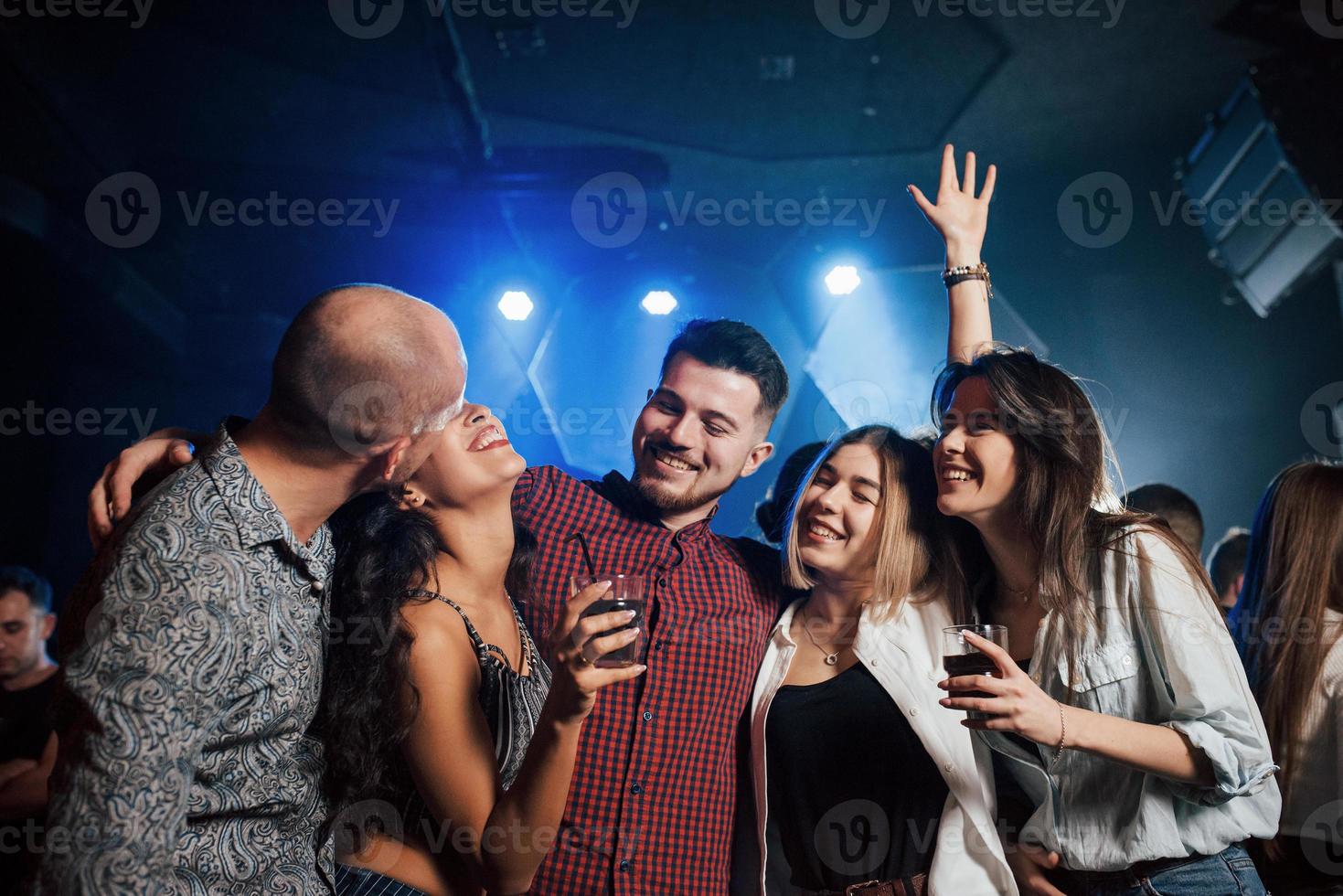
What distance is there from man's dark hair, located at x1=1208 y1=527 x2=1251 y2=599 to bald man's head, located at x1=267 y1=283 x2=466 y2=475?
3586mm

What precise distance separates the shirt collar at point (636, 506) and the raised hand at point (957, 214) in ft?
3.64

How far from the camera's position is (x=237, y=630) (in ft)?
3.94

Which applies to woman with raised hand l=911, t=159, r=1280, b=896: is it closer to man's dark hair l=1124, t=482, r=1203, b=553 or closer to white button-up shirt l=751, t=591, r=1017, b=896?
white button-up shirt l=751, t=591, r=1017, b=896

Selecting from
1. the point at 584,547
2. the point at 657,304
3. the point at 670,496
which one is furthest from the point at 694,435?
A: the point at 657,304

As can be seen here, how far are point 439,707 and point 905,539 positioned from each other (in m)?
1.20

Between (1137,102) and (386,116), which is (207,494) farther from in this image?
(1137,102)

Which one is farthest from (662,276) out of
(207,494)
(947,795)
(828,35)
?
(207,494)

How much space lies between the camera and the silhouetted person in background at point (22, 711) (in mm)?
2701

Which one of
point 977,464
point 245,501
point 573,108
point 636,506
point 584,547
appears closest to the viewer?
point 245,501

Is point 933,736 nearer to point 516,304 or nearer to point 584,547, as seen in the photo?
point 584,547

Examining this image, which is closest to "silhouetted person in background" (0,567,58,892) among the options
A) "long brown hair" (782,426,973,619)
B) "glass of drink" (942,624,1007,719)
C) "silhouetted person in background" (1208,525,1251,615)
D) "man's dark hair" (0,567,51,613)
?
"man's dark hair" (0,567,51,613)

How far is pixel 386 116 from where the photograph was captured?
5.05 metres

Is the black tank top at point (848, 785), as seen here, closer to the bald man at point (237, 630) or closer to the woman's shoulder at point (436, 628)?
the woman's shoulder at point (436, 628)

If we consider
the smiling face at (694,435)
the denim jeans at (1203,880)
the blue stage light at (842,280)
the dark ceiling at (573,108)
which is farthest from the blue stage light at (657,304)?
the denim jeans at (1203,880)
